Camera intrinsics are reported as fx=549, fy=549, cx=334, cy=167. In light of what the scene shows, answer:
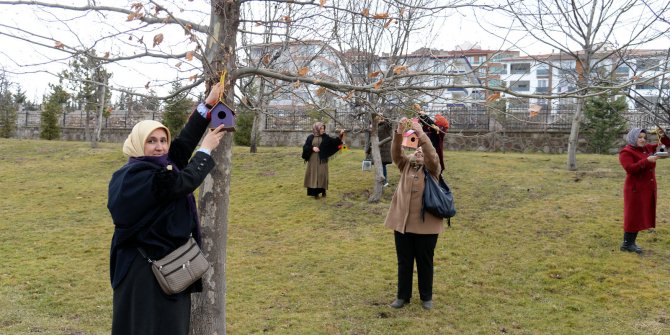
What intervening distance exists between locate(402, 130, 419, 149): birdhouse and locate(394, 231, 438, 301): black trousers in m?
0.91

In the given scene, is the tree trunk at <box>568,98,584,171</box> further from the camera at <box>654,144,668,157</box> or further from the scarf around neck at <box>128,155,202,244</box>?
the scarf around neck at <box>128,155,202,244</box>

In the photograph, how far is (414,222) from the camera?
5301mm

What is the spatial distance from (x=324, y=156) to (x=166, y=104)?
705 cm

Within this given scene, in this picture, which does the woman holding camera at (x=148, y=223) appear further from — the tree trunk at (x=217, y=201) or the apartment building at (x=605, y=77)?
the apartment building at (x=605, y=77)

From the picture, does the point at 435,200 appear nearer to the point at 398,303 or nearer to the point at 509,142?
the point at 398,303

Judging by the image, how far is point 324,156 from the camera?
37.2 ft

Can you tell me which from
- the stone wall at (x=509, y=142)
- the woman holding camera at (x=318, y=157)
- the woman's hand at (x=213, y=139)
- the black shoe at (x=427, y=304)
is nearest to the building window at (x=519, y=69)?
the woman's hand at (x=213, y=139)

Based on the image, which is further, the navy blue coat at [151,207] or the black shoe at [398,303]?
the black shoe at [398,303]

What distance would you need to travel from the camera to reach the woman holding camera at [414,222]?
5.30m

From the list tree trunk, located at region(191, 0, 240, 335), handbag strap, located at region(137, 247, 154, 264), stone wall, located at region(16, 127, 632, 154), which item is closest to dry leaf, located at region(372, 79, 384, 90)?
tree trunk, located at region(191, 0, 240, 335)

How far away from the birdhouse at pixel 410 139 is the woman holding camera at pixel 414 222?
0.05 metres

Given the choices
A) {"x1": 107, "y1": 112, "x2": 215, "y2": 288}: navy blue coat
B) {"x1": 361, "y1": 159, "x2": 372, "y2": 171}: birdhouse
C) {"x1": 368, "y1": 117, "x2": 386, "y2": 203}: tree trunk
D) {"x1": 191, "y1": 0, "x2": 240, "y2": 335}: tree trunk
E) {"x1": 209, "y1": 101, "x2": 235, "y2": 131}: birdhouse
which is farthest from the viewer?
{"x1": 361, "y1": 159, "x2": 372, "y2": 171}: birdhouse

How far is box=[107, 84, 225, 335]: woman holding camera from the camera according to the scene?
287 centimetres

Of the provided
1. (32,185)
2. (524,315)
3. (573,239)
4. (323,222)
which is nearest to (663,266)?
(573,239)
